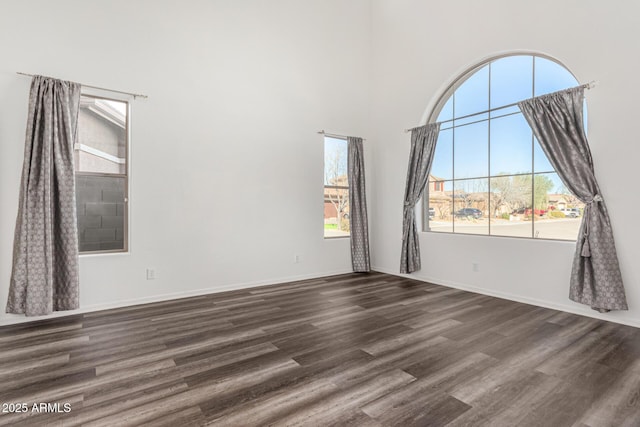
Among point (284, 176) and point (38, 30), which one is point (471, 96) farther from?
point (38, 30)

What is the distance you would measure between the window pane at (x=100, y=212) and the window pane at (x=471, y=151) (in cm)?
443

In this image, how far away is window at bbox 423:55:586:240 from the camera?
3.94m

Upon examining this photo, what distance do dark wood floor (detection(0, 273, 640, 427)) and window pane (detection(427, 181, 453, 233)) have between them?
A: 1552 mm

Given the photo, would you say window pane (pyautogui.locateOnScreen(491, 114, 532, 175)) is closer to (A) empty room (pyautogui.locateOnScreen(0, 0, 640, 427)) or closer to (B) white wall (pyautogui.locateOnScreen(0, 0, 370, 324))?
(A) empty room (pyautogui.locateOnScreen(0, 0, 640, 427))

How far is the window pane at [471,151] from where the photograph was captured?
4.60 m

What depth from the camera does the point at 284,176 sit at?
5098mm

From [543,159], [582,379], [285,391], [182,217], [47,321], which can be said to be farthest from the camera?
[182,217]

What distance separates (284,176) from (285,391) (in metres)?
3.45

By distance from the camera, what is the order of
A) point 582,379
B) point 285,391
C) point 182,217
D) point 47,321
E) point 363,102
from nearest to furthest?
point 285,391 < point 582,379 < point 47,321 < point 182,217 < point 363,102

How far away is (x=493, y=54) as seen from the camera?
4.37 metres

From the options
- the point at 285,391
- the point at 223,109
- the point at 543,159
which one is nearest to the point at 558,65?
the point at 543,159

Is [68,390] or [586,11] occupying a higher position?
[586,11]

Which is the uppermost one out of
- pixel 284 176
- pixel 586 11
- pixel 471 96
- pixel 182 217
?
pixel 586 11

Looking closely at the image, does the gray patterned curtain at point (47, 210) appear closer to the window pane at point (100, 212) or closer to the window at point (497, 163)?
the window pane at point (100, 212)
